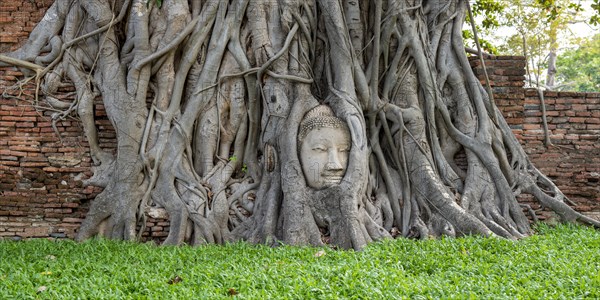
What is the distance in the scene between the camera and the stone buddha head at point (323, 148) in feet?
19.5

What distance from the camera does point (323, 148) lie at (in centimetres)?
603

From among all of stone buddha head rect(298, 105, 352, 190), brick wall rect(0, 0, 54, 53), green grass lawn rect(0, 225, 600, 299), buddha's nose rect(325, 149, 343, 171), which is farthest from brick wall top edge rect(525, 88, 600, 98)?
brick wall rect(0, 0, 54, 53)

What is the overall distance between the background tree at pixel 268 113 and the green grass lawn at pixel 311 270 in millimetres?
650

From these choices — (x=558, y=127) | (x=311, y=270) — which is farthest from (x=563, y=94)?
(x=311, y=270)

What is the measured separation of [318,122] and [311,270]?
201 cm

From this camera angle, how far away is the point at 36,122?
268 inches

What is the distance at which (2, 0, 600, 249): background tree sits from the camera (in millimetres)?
6152

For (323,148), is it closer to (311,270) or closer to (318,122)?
(318,122)

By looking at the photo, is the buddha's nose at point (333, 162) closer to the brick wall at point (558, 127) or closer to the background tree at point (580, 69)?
the brick wall at point (558, 127)

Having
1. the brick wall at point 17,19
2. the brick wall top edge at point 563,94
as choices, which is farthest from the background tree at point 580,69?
the brick wall at point 17,19

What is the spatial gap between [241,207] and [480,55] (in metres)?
3.03

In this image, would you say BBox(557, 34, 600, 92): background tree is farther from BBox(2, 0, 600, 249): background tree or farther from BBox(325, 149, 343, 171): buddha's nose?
BBox(325, 149, 343, 171): buddha's nose

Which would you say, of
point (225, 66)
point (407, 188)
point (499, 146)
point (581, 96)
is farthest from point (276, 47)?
point (581, 96)

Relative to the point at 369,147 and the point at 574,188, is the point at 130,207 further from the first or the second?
the point at 574,188
